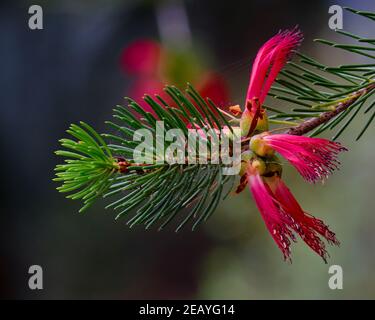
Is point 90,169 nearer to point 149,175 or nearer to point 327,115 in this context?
point 149,175

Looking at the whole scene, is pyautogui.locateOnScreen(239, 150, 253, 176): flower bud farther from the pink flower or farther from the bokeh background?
the bokeh background

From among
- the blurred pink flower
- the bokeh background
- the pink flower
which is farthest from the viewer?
the bokeh background

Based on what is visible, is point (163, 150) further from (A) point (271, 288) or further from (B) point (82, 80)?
(B) point (82, 80)

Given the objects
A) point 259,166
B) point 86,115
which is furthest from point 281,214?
point 86,115

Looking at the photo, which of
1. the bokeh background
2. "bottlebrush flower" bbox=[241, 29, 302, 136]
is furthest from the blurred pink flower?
"bottlebrush flower" bbox=[241, 29, 302, 136]

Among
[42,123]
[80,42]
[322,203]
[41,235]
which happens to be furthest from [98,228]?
[322,203]

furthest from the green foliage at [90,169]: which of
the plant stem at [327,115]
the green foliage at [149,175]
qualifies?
the plant stem at [327,115]
